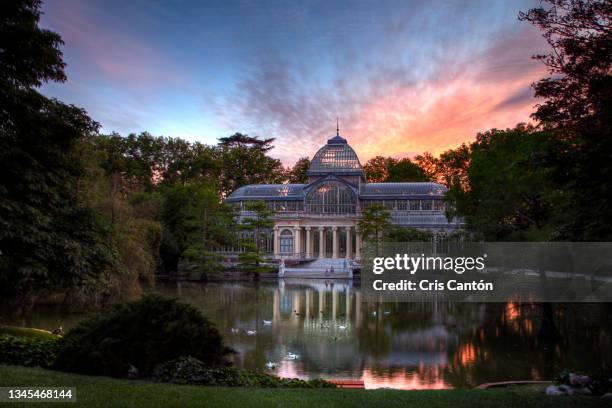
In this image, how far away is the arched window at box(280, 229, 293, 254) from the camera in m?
63.0

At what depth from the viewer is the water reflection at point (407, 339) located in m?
13.7

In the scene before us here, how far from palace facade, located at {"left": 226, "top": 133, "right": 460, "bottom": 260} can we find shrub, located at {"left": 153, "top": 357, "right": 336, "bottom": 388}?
5154 centimetres

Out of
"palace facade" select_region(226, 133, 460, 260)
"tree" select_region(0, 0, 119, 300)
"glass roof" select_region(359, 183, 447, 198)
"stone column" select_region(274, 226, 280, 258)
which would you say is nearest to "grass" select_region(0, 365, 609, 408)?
"tree" select_region(0, 0, 119, 300)

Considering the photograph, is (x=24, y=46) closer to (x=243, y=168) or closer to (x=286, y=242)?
(x=286, y=242)

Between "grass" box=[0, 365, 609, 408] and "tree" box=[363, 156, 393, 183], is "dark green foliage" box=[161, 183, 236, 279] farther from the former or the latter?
"tree" box=[363, 156, 393, 183]

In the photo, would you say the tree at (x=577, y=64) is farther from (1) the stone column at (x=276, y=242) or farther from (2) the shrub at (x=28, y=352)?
(1) the stone column at (x=276, y=242)

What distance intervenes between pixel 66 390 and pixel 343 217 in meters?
56.9

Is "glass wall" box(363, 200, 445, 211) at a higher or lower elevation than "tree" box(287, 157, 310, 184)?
lower

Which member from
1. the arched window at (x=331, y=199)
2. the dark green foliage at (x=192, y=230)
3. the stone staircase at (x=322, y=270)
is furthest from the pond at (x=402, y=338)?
the arched window at (x=331, y=199)

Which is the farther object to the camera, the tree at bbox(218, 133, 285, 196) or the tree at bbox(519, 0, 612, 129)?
the tree at bbox(218, 133, 285, 196)

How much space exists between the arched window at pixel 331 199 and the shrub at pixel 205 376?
180 ft

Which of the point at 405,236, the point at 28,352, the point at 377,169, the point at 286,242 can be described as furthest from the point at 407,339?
the point at 377,169

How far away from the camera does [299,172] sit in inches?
3615

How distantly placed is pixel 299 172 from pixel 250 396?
277 feet
